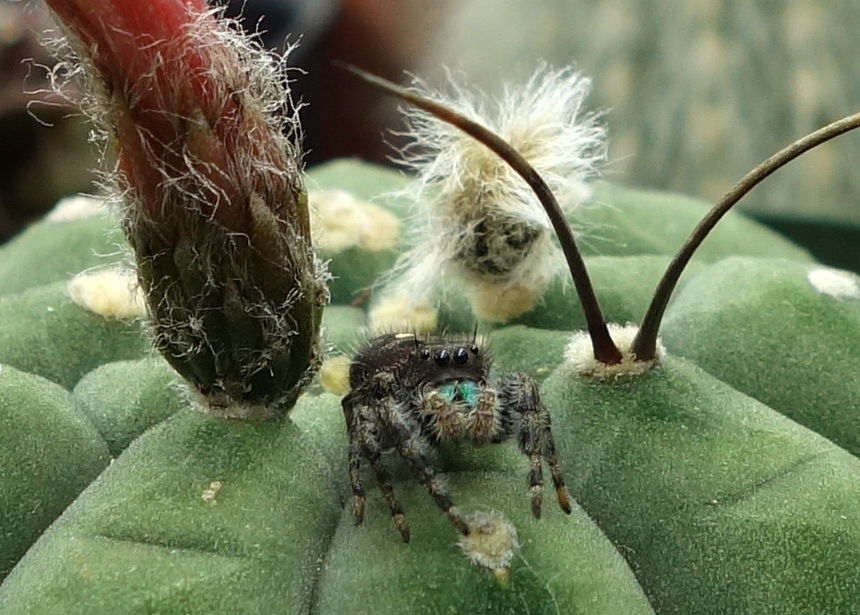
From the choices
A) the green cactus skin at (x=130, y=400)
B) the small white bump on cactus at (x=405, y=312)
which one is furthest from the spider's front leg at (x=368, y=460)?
the small white bump on cactus at (x=405, y=312)

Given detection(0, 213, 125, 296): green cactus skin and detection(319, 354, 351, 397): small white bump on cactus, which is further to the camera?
detection(0, 213, 125, 296): green cactus skin

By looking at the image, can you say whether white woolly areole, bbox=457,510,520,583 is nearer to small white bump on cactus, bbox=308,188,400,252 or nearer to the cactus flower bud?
the cactus flower bud

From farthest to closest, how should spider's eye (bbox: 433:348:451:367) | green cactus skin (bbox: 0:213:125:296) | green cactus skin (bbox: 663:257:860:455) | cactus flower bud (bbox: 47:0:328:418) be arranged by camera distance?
green cactus skin (bbox: 0:213:125:296) < green cactus skin (bbox: 663:257:860:455) < spider's eye (bbox: 433:348:451:367) < cactus flower bud (bbox: 47:0:328:418)

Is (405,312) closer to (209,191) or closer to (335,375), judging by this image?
(335,375)

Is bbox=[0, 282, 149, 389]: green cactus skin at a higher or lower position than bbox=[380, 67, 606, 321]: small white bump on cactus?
lower

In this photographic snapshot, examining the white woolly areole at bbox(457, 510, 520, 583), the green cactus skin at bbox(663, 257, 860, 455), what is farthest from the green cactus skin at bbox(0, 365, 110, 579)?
the green cactus skin at bbox(663, 257, 860, 455)

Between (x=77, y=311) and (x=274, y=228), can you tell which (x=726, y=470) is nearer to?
(x=274, y=228)
